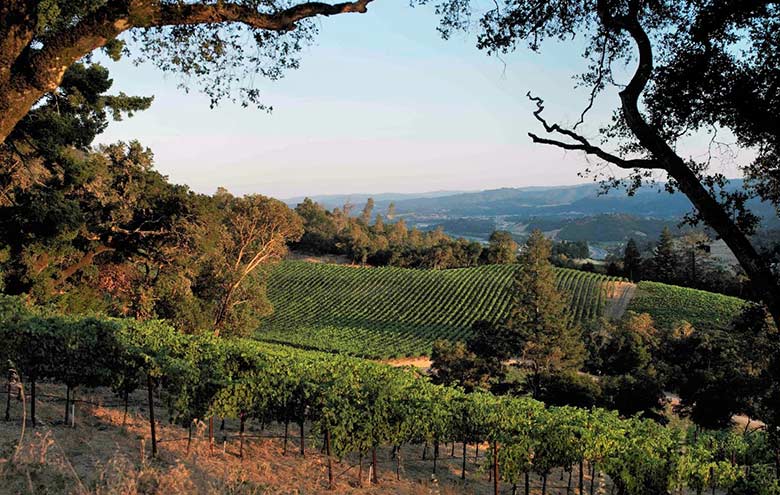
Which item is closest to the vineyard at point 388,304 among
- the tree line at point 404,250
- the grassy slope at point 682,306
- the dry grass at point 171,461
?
the grassy slope at point 682,306

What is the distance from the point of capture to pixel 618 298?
7000cm

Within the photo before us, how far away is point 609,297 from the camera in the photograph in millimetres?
70500

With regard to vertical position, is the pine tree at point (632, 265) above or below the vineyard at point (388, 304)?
above

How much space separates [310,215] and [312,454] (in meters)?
111

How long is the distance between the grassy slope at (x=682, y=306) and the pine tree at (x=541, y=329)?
23.1 m

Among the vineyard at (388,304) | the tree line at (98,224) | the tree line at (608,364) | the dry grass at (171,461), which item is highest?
the tree line at (98,224)

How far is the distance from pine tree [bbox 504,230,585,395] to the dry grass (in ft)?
74.8

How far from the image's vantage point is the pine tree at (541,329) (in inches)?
1436

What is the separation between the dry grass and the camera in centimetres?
688

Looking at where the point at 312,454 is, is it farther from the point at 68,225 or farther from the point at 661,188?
the point at 68,225

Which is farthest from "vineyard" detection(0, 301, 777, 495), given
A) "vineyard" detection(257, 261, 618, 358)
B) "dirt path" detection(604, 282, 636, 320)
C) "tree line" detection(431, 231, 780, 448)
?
"dirt path" detection(604, 282, 636, 320)

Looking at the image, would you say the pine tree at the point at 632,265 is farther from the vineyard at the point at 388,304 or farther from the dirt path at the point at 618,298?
the dirt path at the point at 618,298

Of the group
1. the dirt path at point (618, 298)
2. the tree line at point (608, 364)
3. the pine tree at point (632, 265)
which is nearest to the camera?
the tree line at point (608, 364)

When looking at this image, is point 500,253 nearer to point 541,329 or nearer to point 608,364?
point 608,364
